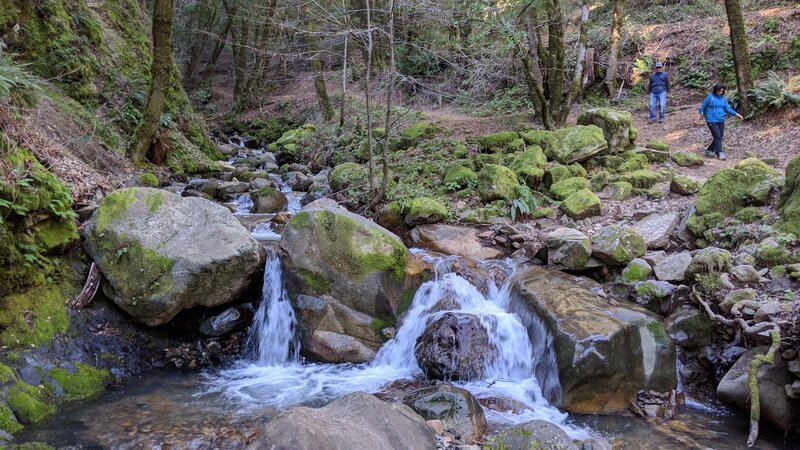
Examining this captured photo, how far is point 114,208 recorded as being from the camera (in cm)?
607

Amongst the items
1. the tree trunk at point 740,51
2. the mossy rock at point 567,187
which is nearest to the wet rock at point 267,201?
the mossy rock at point 567,187

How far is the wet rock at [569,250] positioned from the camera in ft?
22.8

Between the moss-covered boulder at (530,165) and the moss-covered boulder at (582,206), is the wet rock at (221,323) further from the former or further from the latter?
the moss-covered boulder at (530,165)

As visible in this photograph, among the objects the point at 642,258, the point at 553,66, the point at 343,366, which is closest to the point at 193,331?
the point at 343,366

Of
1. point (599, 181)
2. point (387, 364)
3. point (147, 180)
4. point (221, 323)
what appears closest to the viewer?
point (387, 364)

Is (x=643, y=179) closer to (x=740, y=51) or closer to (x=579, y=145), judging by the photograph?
(x=579, y=145)

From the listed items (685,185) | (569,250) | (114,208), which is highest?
(114,208)

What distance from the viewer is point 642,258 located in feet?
22.1

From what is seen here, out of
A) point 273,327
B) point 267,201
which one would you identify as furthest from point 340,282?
point 267,201

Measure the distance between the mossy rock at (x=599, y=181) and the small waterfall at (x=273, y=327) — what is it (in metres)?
6.28

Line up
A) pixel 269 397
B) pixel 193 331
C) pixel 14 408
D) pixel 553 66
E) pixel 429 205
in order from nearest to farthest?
pixel 14 408, pixel 269 397, pixel 193 331, pixel 429 205, pixel 553 66

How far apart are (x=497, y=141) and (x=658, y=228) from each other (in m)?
5.00

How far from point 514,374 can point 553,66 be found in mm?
10441

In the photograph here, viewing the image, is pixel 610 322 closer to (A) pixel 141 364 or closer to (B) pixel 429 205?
(B) pixel 429 205
